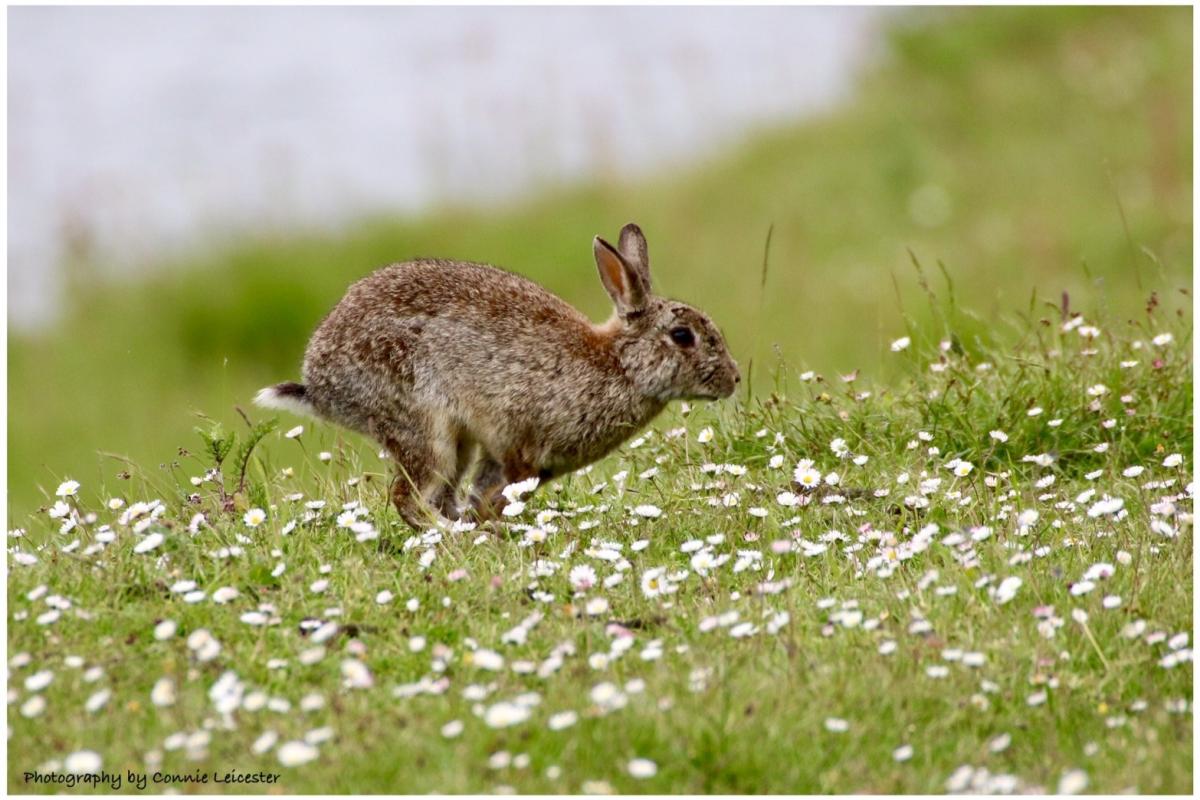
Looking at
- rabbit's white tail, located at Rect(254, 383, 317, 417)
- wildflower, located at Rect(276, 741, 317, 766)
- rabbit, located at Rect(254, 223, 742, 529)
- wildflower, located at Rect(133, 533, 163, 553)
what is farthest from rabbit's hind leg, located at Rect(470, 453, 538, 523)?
wildflower, located at Rect(276, 741, 317, 766)

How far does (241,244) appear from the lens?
1495 cm

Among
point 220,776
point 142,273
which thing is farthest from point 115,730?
point 142,273

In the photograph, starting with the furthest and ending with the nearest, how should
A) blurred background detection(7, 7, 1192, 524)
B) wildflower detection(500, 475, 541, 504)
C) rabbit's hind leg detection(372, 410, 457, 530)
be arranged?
blurred background detection(7, 7, 1192, 524), rabbit's hind leg detection(372, 410, 457, 530), wildflower detection(500, 475, 541, 504)

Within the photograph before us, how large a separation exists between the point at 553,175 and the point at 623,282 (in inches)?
333

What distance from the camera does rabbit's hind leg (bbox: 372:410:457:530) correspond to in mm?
7129

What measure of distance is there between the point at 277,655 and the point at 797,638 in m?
1.55

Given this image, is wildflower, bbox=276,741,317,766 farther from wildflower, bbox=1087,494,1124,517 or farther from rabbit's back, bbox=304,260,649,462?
wildflower, bbox=1087,494,1124,517

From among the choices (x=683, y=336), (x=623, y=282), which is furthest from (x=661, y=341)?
(x=623, y=282)

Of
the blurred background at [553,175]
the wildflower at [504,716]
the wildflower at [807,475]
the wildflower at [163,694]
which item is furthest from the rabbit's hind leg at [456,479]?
the blurred background at [553,175]

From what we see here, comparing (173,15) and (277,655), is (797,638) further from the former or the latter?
(173,15)

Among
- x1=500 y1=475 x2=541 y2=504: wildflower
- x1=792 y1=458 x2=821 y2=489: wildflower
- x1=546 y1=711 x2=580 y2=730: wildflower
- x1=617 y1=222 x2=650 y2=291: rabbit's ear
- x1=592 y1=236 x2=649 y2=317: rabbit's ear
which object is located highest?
x1=617 y1=222 x2=650 y2=291: rabbit's ear

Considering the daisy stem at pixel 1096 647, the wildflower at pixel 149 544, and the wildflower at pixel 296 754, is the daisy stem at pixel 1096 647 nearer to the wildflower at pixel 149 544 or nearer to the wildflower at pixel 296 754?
the wildflower at pixel 296 754

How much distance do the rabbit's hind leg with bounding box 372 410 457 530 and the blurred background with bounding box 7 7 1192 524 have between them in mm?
4338

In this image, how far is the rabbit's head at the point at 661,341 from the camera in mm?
7621
